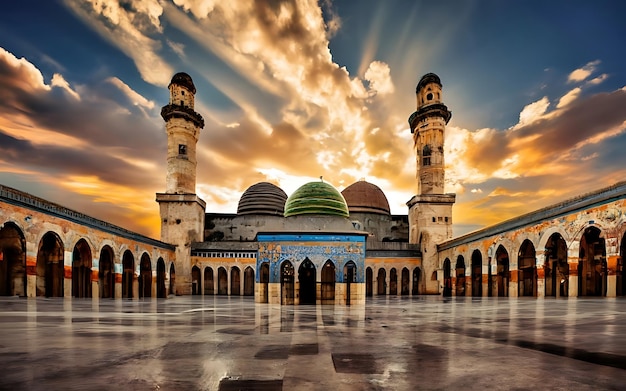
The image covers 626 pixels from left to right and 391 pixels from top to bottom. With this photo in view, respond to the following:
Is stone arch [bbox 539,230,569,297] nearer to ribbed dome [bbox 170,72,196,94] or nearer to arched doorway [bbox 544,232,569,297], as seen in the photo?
arched doorway [bbox 544,232,569,297]

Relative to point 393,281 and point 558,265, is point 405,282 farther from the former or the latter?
point 558,265

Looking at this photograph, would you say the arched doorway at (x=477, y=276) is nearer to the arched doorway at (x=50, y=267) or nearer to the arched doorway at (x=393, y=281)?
the arched doorway at (x=393, y=281)

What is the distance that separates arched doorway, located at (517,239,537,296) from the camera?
19922mm

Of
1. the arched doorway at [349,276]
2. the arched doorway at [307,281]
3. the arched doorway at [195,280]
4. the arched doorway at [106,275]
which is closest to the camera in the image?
the arched doorway at [349,276]

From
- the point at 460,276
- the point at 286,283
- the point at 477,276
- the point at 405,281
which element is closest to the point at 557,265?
the point at 477,276

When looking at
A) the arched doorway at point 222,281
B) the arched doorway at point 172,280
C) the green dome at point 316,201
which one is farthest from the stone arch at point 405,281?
the arched doorway at point 172,280

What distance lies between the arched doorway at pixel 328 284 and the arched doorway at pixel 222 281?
1374cm

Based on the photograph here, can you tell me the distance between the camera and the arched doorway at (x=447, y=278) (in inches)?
A: 1032

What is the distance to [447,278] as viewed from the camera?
26.8m

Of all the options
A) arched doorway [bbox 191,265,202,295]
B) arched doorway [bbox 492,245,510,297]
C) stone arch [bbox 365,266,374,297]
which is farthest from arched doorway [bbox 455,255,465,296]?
arched doorway [bbox 191,265,202,295]

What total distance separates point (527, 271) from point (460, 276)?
465cm

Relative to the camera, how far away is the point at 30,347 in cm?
305

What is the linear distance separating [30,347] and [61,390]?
5.15 feet

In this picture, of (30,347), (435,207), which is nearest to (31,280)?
(30,347)
